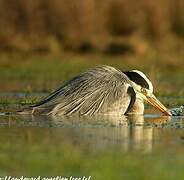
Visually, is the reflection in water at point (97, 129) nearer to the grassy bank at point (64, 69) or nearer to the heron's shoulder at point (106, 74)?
the heron's shoulder at point (106, 74)

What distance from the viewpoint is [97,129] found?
29.8ft

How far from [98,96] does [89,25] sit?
43.2 ft

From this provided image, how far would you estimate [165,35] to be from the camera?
80.2 feet

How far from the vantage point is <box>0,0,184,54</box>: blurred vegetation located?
22922 mm

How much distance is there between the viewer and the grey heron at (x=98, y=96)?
34.5 ft

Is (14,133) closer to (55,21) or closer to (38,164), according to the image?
(38,164)

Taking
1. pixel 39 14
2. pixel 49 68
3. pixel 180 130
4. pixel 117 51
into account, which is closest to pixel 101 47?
pixel 117 51

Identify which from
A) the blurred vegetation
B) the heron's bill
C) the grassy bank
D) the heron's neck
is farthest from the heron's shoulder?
the blurred vegetation

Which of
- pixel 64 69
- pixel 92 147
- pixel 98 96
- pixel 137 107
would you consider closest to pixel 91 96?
pixel 98 96

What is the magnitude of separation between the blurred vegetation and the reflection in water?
12.1m

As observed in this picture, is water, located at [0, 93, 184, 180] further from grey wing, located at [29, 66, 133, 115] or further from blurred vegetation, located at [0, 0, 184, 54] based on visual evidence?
blurred vegetation, located at [0, 0, 184, 54]

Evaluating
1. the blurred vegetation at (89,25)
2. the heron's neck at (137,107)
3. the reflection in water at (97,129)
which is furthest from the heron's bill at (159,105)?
the blurred vegetation at (89,25)

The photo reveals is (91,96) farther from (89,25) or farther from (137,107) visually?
(89,25)

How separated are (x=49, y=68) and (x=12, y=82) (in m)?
3.13
